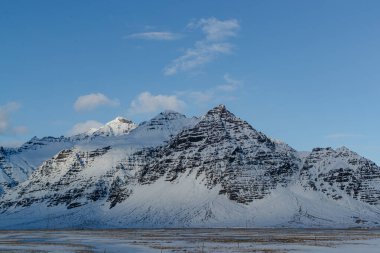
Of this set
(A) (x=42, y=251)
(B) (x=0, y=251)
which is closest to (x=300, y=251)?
(A) (x=42, y=251)

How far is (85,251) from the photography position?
293 ft

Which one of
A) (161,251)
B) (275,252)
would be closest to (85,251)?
(161,251)

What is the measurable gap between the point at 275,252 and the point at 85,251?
29.3 m

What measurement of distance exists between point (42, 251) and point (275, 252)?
35242mm

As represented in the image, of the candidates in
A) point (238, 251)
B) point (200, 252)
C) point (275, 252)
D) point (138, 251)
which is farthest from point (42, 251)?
point (275, 252)

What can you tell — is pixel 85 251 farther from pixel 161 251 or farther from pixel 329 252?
pixel 329 252

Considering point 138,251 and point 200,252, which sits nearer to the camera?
point 200,252

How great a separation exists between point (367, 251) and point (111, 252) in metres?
39.3

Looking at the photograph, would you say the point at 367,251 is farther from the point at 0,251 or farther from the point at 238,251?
the point at 0,251

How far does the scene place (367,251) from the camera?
8731 cm

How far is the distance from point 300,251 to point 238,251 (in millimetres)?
9430

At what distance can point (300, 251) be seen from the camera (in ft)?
287

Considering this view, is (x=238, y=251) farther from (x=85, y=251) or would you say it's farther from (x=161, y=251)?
(x=85, y=251)

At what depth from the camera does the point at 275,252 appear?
84.6 m
